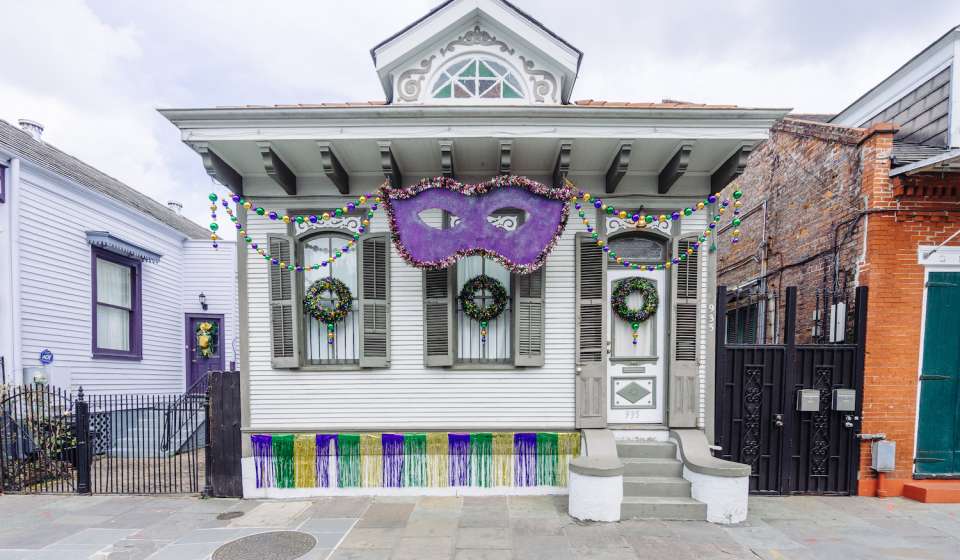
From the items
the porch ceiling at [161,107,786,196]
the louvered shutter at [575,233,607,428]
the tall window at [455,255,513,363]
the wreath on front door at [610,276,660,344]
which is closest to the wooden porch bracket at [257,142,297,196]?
the porch ceiling at [161,107,786,196]

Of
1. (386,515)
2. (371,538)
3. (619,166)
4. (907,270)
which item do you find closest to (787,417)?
(907,270)

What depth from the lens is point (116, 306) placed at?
30.9 feet

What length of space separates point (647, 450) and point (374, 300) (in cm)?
414

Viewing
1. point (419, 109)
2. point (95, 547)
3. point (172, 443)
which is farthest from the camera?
point (172, 443)

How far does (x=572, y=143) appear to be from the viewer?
5.23 m

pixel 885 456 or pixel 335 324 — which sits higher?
pixel 335 324

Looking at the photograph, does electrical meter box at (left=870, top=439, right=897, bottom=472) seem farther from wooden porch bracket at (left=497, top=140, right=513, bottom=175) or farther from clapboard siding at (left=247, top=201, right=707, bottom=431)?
wooden porch bracket at (left=497, top=140, right=513, bottom=175)

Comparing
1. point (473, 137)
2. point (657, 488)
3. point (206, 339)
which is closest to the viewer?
point (473, 137)

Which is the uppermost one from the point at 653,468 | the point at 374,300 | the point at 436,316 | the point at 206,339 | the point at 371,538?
the point at 374,300

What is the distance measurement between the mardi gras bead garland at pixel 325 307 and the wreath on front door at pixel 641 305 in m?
3.64

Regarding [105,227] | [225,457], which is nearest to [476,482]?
[225,457]

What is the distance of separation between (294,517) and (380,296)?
285 centimetres

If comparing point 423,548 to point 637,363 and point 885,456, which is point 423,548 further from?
point 885,456

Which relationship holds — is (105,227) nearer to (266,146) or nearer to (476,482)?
(266,146)
